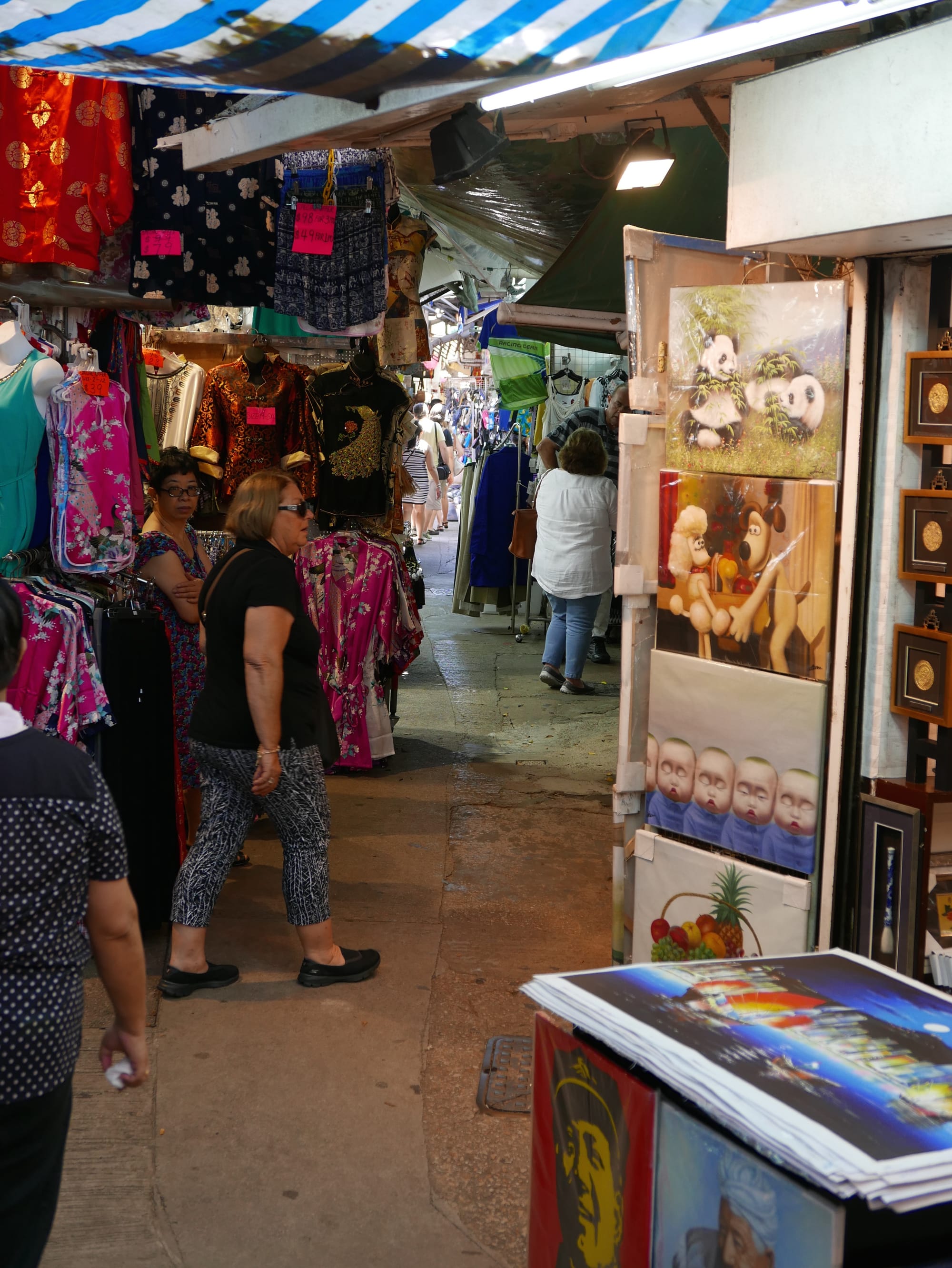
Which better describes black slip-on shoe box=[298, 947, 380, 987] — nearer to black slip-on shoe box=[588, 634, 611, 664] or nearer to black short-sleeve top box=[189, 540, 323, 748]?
black short-sleeve top box=[189, 540, 323, 748]

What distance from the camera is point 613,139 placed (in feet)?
17.5

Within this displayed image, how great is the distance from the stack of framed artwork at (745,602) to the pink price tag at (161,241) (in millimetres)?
2382

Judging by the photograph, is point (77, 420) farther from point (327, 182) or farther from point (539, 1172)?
point (539, 1172)

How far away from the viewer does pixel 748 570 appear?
2.96 metres

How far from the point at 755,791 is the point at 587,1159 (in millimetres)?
1533

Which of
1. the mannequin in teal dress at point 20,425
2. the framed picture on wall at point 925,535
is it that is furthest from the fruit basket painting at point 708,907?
the mannequin in teal dress at point 20,425

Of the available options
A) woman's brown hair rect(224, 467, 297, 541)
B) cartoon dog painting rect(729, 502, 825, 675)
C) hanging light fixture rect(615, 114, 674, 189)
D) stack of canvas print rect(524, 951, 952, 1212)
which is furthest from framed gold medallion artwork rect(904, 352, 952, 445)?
woman's brown hair rect(224, 467, 297, 541)

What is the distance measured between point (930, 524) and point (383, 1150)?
6.14ft

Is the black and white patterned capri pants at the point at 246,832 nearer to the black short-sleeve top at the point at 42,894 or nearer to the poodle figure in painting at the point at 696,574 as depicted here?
the poodle figure in painting at the point at 696,574

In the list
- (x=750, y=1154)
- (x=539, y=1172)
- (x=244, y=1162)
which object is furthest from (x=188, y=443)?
(x=750, y=1154)

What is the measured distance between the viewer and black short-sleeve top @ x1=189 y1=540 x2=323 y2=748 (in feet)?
11.3

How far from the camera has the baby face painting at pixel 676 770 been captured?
314 cm

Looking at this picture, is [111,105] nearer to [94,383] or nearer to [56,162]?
[56,162]

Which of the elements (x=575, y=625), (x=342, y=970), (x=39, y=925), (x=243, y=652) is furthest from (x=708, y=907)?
(x=575, y=625)
